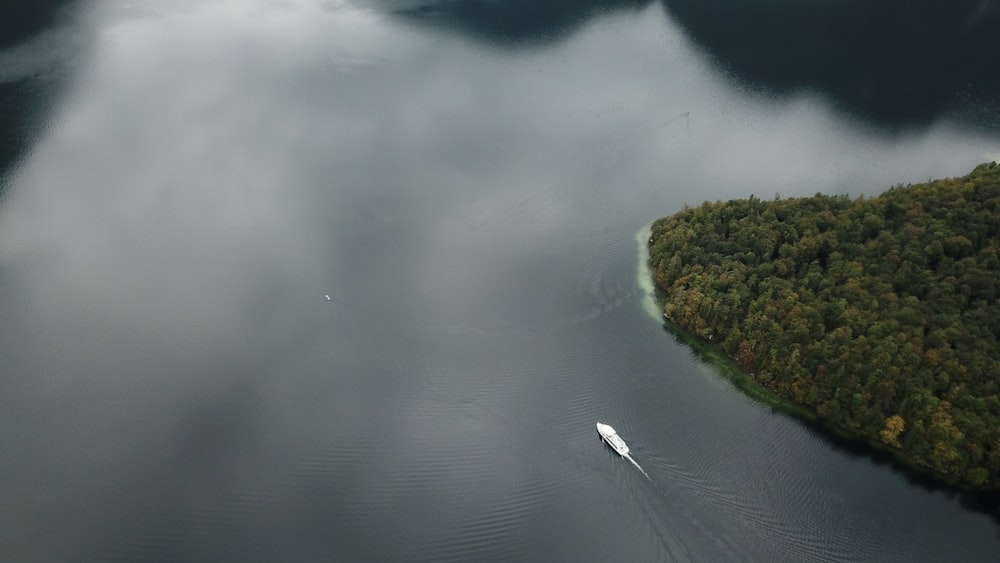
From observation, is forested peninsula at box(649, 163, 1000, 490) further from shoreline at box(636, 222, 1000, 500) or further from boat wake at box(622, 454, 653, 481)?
→ boat wake at box(622, 454, 653, 481)

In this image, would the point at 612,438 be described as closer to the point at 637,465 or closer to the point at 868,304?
the point at 637,465

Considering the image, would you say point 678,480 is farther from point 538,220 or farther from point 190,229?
point 190,229

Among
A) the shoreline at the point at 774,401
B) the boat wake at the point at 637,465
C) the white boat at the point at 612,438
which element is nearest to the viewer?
the boat wake at the point at 637,465

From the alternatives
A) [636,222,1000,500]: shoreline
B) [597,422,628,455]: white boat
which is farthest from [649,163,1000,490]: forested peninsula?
[597,422,628,455]: white boat

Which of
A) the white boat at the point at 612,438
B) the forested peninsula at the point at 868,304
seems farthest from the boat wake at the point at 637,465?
the forested peninsula at the point at 868,304

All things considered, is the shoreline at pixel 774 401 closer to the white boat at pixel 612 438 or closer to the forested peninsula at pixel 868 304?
the forested peninsula at pixel 868 304

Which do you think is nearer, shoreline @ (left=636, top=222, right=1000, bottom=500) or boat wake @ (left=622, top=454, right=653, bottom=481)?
boat wake @ (left=622, top=454, right=653, bottom=481)

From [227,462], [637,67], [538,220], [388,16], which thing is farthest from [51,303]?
[637,67]
